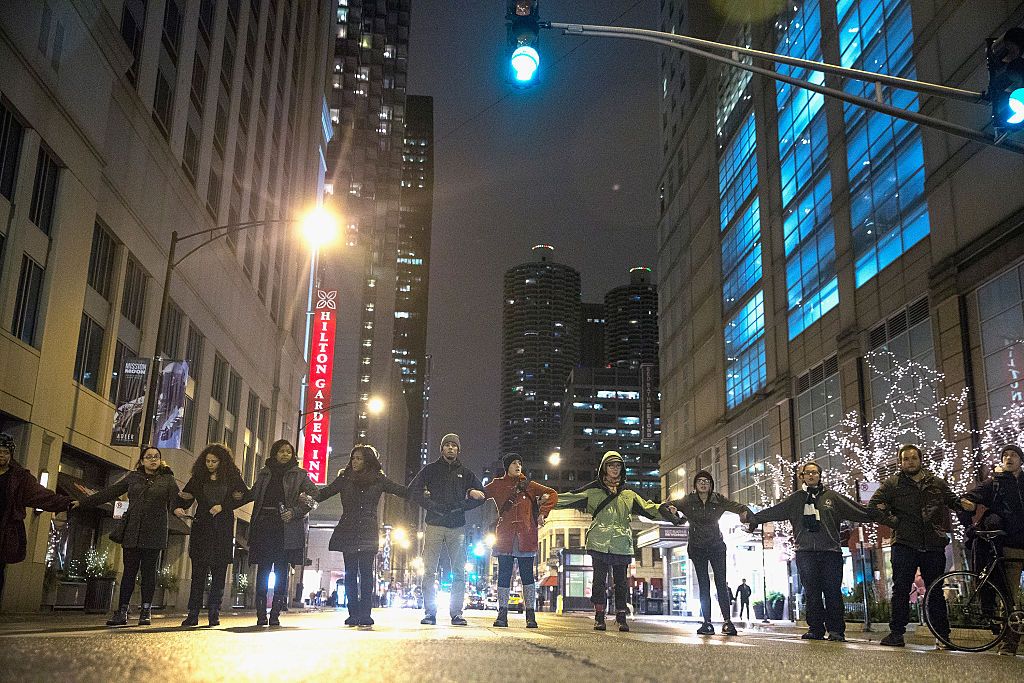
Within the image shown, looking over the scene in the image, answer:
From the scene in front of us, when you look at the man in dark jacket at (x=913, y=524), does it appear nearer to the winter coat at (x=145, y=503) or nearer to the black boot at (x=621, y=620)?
the black boot at (x=621, y=620)

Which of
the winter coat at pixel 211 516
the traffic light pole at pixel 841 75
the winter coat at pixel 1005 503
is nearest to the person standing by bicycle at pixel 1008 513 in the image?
the winter coat at pixel 1005 503

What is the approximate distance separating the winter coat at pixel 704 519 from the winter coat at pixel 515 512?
5.56 ft

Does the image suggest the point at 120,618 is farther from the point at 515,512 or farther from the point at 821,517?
the point at 821,517

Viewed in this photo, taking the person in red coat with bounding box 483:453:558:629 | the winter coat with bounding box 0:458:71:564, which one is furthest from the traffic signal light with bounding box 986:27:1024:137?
the winter coat with bounding box 0:458:71:564

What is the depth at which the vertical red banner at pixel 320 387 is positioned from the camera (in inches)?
1860

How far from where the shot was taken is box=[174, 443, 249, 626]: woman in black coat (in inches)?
391

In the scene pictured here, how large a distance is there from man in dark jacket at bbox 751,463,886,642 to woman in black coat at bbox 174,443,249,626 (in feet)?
19.5

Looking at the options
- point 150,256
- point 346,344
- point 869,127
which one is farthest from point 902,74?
point 346,344

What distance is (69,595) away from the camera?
16719 mm

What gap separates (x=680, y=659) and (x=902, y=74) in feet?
106

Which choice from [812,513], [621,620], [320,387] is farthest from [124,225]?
[320,387]

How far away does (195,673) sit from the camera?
3.91 meters

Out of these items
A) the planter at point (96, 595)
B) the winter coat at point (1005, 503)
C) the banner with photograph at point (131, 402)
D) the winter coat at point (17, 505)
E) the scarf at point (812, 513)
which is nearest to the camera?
the winter coat at point (17, 505)

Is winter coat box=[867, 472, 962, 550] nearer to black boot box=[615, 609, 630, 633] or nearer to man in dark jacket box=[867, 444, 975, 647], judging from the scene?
man in dark jacket box=[867, 444, 975, 647]
